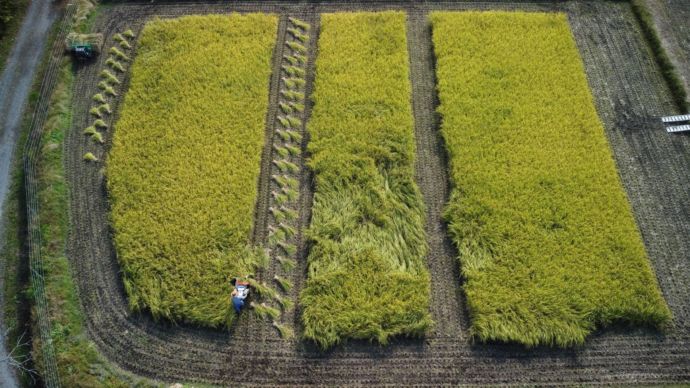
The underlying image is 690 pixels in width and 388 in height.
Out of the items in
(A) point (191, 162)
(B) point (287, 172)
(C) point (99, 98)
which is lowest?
(B) point (287, 172)

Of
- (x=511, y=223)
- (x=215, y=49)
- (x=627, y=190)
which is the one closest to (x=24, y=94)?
(x=215, y=49)

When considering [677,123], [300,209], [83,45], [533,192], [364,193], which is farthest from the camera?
[83,45]

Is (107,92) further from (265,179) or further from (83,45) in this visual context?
(265,179)

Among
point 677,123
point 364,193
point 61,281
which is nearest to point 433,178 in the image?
point 364,193

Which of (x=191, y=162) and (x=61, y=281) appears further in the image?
(x=191, y=162)

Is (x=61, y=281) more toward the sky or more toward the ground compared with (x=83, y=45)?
more toward the ground

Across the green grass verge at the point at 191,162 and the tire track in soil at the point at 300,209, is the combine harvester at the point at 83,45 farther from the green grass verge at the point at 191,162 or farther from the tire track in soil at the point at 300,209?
the tire track in soil at the point at 300,209

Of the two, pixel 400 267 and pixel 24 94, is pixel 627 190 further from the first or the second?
pixel 24 94
